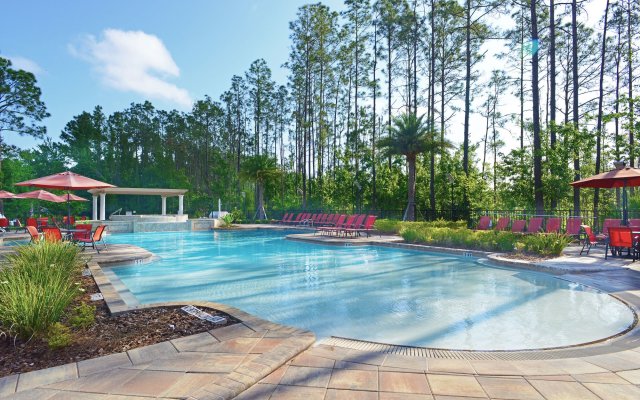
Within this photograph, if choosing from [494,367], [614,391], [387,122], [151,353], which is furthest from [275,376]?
[387,122]

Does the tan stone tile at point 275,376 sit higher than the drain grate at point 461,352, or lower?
higher

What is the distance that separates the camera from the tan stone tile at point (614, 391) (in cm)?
238

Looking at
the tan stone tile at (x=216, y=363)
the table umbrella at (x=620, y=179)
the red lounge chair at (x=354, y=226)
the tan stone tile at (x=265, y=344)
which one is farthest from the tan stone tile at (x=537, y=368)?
the red lounge chair at (x=354, y=226)

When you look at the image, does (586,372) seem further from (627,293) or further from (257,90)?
(257,90)

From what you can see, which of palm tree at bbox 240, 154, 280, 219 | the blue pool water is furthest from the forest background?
the blue pool water

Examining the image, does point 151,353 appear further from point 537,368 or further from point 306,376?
point 537,368

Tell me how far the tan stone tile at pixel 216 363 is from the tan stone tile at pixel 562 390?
2078mm

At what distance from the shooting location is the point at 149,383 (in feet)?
8.29

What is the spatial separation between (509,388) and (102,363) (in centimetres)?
289

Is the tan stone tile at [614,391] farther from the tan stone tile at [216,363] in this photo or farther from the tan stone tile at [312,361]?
the tan stone tile at [216,363]

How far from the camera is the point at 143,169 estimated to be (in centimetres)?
3703

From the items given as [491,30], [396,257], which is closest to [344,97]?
[491,30]

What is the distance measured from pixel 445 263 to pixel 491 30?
14.7 m

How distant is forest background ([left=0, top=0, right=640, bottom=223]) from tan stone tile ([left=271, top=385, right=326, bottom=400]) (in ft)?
44.0
